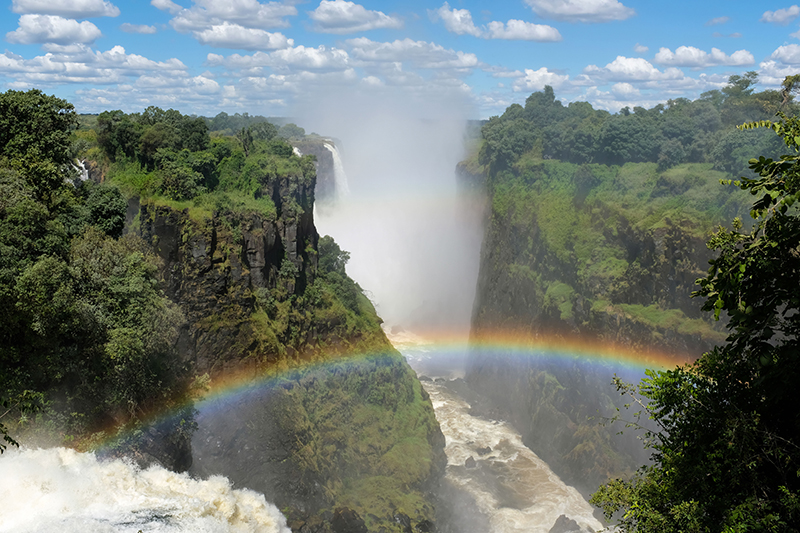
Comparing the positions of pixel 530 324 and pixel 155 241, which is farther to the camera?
pixel 530 324

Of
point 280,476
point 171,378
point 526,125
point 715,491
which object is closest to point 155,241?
point 171,378

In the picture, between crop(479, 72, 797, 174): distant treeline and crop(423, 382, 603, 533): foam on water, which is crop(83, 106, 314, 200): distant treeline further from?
crop(479, 72, 797, 174): distant treeline

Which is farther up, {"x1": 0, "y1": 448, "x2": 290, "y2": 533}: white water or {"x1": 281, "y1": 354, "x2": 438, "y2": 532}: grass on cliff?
{"x1": 0, "y1": 448, "x2": 290, "y2": 533}: white water

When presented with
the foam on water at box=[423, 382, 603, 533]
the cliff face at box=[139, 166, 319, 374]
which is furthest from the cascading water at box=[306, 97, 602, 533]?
the cliff face at box=[139, 166, 319, 374]

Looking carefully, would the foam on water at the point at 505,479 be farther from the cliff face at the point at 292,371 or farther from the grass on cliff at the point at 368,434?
the grass on cliff at the point at 368,434

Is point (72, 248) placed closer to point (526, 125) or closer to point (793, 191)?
point (793, 191)

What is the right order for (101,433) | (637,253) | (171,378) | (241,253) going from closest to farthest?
(101,433) < (171,378) < (241,253) < (637,253)
